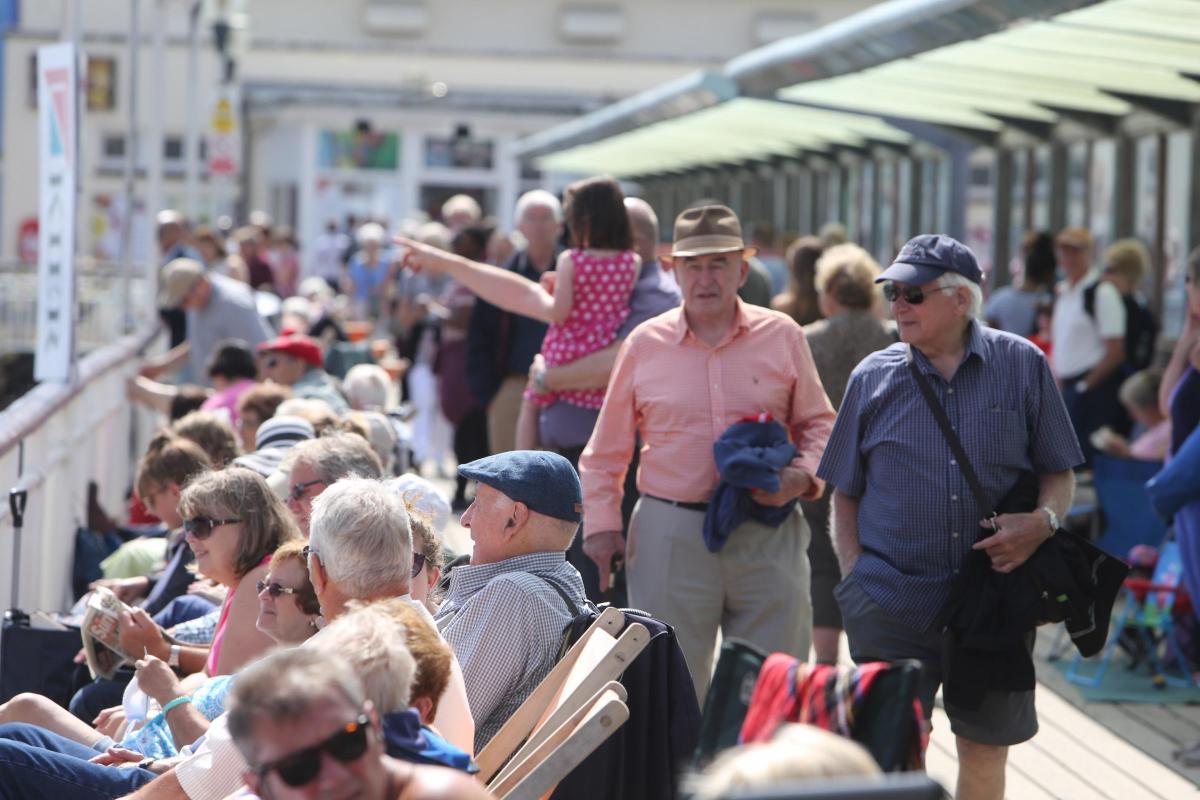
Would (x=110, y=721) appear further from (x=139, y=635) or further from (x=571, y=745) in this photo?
(x=571, y=745)

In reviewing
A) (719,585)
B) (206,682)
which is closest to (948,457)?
(719,585)

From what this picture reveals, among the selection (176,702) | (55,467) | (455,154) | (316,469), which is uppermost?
(455,154)

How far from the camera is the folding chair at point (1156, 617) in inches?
291

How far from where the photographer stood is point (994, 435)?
4535 millimetres

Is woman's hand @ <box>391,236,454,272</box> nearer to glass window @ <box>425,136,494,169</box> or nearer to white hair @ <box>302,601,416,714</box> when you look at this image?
white hair @ <box>302,601,416,714</box>

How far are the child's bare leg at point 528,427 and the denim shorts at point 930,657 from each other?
2.26 m

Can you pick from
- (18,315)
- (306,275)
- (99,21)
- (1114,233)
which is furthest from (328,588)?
(99,21)

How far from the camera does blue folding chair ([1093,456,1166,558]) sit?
804 centimetres

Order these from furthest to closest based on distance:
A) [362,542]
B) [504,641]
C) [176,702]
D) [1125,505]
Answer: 1. [1125,505]
2. [176,702]
3. [504,641]
4. [362,542]

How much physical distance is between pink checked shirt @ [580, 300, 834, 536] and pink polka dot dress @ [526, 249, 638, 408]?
0.87m

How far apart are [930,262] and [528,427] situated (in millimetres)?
2549

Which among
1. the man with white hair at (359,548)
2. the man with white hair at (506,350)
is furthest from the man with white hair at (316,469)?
the man with white hair at (506,350)

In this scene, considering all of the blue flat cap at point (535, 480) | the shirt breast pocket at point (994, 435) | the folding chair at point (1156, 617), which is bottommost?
the folding chair at point (1156, 617)

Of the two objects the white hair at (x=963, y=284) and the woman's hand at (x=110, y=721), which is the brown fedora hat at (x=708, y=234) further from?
the woman's hand at (x=110, y=721)
